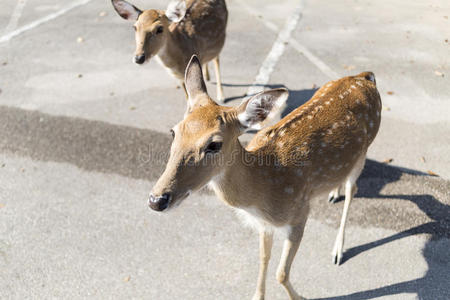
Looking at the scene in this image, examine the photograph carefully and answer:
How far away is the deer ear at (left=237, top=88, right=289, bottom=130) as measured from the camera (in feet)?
9.19

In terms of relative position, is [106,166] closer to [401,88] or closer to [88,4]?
[401,88]

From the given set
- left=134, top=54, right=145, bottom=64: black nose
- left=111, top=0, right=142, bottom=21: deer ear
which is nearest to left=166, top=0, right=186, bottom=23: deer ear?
left=111, top=0, right=142, bottom=21: deer ear

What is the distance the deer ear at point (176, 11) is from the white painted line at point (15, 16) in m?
5.66

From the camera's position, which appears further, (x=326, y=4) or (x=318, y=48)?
(x=326, y=4)

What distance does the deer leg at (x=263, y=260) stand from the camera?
3.66 metres

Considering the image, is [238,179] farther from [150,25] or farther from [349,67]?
[349,67]

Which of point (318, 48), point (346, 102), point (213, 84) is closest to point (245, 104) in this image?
point (346, 102)

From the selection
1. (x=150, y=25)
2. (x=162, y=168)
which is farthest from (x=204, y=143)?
(x=150, y=25)

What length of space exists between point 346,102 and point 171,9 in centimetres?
308

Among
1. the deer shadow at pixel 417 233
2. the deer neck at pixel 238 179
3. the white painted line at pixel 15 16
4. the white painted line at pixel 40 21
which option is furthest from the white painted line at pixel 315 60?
the white painted line at pixel 15 16

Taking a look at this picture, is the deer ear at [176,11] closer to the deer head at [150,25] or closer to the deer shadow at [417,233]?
the deer head at [150,25]

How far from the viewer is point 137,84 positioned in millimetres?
7270

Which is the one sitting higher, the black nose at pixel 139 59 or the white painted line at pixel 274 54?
the black nose at pixel 139 59

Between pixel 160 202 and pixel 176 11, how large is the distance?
3873 mm
